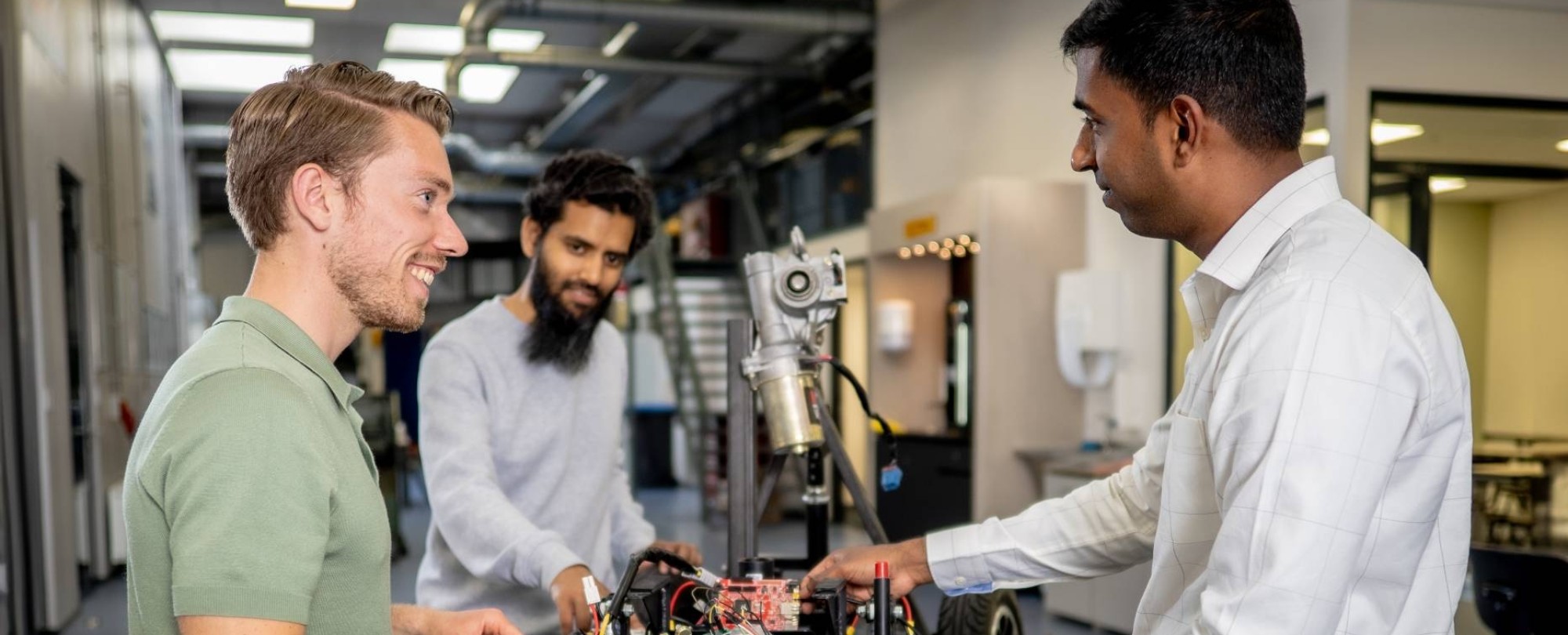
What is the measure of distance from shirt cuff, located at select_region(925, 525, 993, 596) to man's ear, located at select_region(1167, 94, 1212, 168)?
0.68 m

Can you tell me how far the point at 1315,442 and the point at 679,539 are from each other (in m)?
8.47

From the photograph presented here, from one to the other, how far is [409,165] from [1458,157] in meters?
4.58

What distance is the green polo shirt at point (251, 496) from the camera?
3.16ft

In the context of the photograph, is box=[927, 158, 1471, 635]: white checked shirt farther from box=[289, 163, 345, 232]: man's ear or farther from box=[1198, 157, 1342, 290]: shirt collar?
box=[289, 163, 345, 232]: man's ear

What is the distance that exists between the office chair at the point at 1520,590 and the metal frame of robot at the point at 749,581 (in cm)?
252

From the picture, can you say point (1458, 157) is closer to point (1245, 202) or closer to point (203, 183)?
point (1245, 202)

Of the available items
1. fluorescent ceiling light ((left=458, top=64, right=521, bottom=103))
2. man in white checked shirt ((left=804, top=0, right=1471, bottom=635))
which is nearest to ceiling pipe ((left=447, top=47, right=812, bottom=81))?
fluorescent ceiling light ((left=458, top=64, right=521, bottom=103))

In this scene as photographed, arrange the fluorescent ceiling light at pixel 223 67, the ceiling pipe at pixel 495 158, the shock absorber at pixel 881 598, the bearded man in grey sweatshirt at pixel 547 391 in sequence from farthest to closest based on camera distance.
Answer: the ceiling pipe at pixel 495 158
the fluorescent ceiling light at pixel 223 67
the bearded man in grey sweatshirt at pixel 547 391
the shock absorber at pixel 881 598

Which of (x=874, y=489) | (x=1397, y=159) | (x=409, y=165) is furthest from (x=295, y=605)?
(x=874, y=489)

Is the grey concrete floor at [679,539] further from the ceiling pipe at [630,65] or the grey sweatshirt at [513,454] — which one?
the ceiling pipe at [630,65]

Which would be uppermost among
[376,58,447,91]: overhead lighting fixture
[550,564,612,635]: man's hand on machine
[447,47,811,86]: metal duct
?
[447,47,811,86]: metal duct

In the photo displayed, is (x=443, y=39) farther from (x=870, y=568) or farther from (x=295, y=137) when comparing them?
(x=295, y=137)

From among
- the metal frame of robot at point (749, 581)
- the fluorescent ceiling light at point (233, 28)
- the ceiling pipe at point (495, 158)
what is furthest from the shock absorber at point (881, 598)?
the ceiling pipe at point (495, 158)

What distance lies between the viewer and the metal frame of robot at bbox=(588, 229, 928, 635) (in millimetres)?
1499
